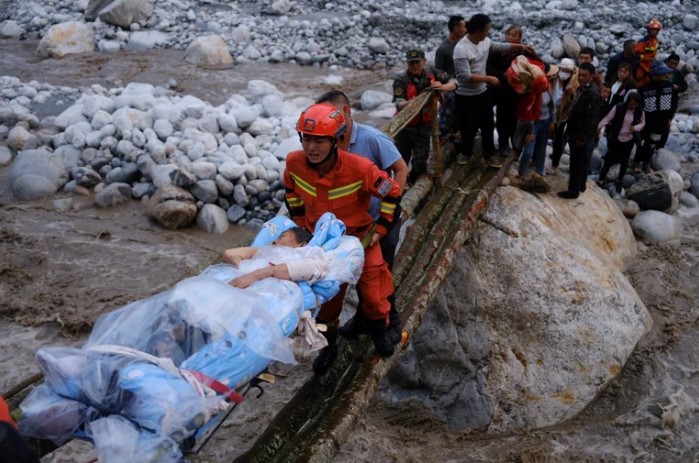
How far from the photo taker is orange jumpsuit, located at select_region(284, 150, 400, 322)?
3.34 m

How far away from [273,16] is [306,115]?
13194 mm

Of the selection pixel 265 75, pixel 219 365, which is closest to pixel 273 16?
pixel 265 75

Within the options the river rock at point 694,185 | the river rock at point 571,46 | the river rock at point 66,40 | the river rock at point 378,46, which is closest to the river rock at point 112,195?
the river rock at point 66,40

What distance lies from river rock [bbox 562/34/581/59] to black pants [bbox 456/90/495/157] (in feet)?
25.9

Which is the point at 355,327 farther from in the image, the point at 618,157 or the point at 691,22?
the point at 691,22

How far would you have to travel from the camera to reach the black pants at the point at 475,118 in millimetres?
5648

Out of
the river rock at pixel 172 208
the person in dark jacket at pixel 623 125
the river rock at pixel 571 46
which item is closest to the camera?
the person in dark jacket at pixel 623 125

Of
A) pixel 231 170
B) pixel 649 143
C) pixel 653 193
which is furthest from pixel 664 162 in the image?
pixel 231 170

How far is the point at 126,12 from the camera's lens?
47.9 feet

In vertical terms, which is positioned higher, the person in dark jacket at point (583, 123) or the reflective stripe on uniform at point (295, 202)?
the reflective stripe on uniform at point (295, 202)

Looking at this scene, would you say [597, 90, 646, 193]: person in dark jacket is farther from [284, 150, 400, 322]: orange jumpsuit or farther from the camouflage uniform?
[284, 150, 400, 322]: orange jumpsuit

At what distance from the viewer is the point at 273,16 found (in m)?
15.4

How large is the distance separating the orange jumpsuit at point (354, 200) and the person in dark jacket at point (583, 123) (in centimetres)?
323

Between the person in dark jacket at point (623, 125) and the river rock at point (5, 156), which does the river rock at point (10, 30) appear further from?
the person in dark jacket at point (623, 125)
